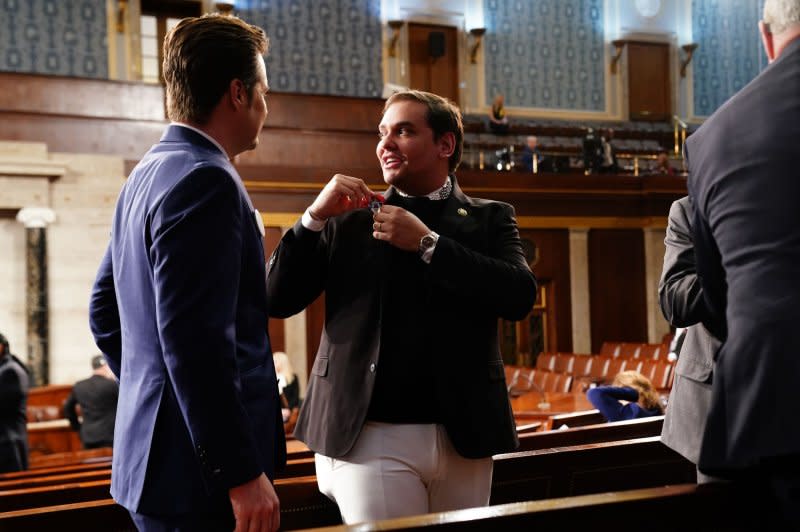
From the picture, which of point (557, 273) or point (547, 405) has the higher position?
point (557, 273)

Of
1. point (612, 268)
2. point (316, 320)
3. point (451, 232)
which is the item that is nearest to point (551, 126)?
point (612, 268)

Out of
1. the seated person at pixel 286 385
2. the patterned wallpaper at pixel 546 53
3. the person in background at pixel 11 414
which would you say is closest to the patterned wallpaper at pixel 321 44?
the patterned wallpaper at pixel 546 53

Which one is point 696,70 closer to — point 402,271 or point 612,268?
point 612,268

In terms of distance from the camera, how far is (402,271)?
2018 millimetres

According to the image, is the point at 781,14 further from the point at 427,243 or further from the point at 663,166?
the point at 663,166

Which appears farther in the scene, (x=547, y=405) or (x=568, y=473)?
(x=547, y=405)

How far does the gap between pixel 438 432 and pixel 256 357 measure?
0.50 meters

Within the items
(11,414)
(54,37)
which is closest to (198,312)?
(11,414)

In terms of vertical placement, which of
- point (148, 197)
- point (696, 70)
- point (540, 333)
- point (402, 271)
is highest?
point (696, 70)

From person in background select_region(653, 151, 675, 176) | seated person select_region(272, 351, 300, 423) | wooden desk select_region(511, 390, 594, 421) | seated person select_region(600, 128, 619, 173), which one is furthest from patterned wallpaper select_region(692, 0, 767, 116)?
seated person select_region(272, 351, 300, 423)

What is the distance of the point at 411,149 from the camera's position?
2.09m

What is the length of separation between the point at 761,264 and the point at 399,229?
840 mm

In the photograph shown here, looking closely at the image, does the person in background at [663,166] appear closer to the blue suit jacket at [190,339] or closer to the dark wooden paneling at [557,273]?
the dark wooden paneling at [557,273]

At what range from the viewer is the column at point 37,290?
9258 mm
